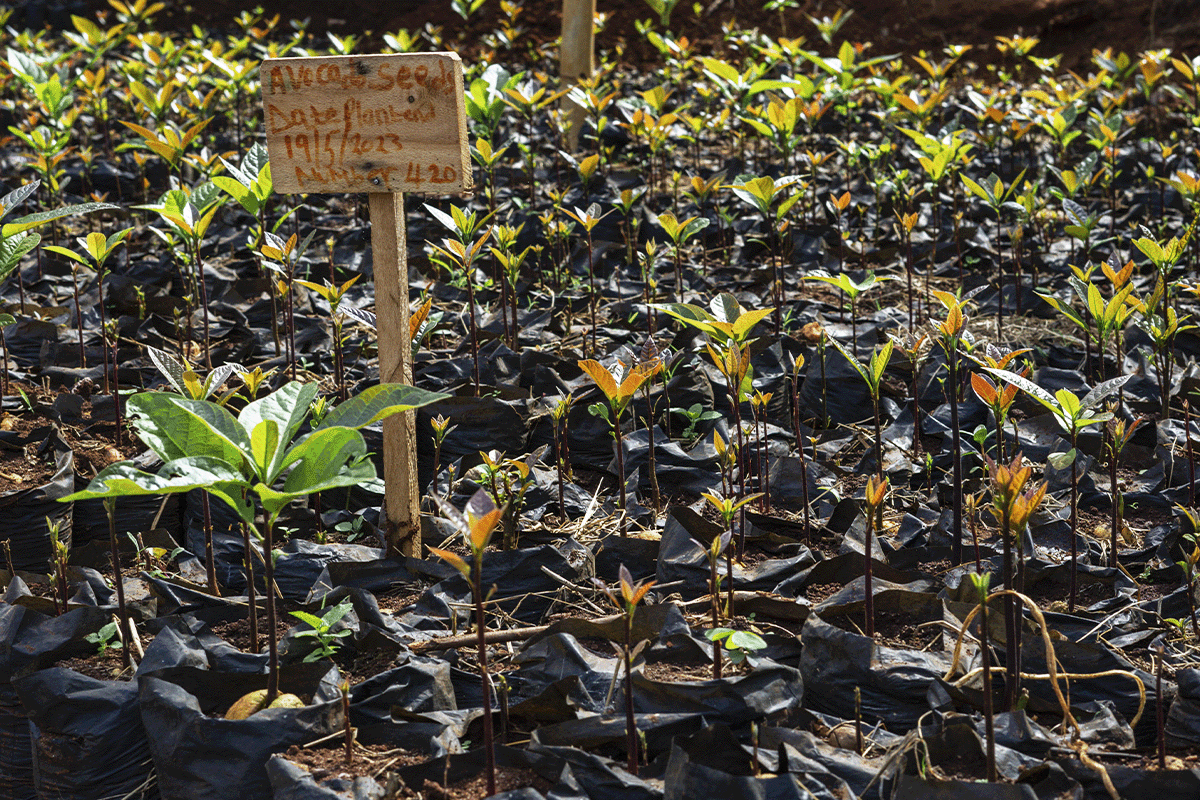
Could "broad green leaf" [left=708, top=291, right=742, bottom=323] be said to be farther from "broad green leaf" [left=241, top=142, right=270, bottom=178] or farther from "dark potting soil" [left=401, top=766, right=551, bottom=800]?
"broad green leaf" [left=241, top=142, right=270, bottom=178]

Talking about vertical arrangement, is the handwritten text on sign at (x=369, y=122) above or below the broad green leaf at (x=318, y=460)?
above

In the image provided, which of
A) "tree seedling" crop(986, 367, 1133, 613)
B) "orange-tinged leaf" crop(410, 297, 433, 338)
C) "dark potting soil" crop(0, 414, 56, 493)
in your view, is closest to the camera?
"tree seedling" crop(986, 367, 1133, 613)

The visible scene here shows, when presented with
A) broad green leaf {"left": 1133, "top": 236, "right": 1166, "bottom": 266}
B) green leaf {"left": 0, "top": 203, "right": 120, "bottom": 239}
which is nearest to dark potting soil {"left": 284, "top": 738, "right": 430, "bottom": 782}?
green leaf {"left": 0, "top": 203, "right": 120, "bottom": 239}

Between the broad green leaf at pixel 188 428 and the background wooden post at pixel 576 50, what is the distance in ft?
14.3

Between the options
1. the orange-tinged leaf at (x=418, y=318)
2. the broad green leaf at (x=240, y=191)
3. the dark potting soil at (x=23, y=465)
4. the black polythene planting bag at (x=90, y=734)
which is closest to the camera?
the black polythene planting bag at (x=90, y=734)

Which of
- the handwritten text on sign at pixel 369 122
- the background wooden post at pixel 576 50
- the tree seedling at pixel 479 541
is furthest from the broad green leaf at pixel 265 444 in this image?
the background wooden post at pixel 576 50

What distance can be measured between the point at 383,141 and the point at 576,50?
4037 millimetres

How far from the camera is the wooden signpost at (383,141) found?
6.80 ft

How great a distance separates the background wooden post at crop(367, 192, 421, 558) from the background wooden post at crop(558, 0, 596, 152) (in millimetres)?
3613

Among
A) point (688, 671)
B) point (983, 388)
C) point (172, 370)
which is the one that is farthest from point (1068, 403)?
point (172, 370)

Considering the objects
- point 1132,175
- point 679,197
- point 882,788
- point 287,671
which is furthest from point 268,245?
point 1132,175

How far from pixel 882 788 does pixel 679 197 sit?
3.90 m

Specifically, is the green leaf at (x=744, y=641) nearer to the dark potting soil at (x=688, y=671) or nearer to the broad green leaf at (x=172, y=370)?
the dark potting soil at (x=688, y=671)

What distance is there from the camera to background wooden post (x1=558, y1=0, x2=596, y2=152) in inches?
226
